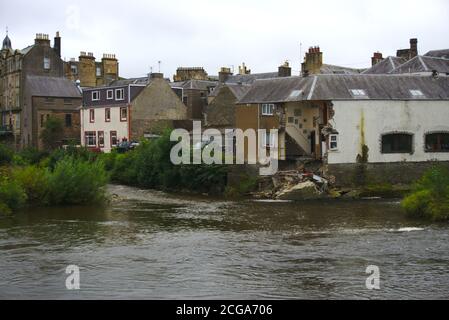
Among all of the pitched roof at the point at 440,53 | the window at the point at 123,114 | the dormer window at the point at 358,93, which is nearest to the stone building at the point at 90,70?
the window at the point at 123,114

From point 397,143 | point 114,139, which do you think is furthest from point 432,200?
point 114,139

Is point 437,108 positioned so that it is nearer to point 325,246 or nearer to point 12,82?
point 325,246

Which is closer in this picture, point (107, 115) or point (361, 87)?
point (361, 87)

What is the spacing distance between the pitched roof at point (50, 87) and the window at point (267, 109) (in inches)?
1160

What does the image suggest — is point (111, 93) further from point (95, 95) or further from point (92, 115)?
point (92, 115)

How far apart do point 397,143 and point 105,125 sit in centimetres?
2891

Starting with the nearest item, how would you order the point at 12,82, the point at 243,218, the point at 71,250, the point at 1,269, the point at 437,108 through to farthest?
the point at 1,269 < the point at 71,250 < the point at 243,218 < the point at 437,108 < the point at 12,82

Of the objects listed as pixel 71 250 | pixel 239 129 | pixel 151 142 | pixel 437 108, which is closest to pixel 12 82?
pixel 151 142

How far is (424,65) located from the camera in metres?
49.8

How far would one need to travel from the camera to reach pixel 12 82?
237 ft

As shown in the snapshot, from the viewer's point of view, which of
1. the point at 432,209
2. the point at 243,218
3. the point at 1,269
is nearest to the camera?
the point at 1,269

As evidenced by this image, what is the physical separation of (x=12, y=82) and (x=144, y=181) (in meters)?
31.1

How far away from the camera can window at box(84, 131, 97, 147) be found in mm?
63938
